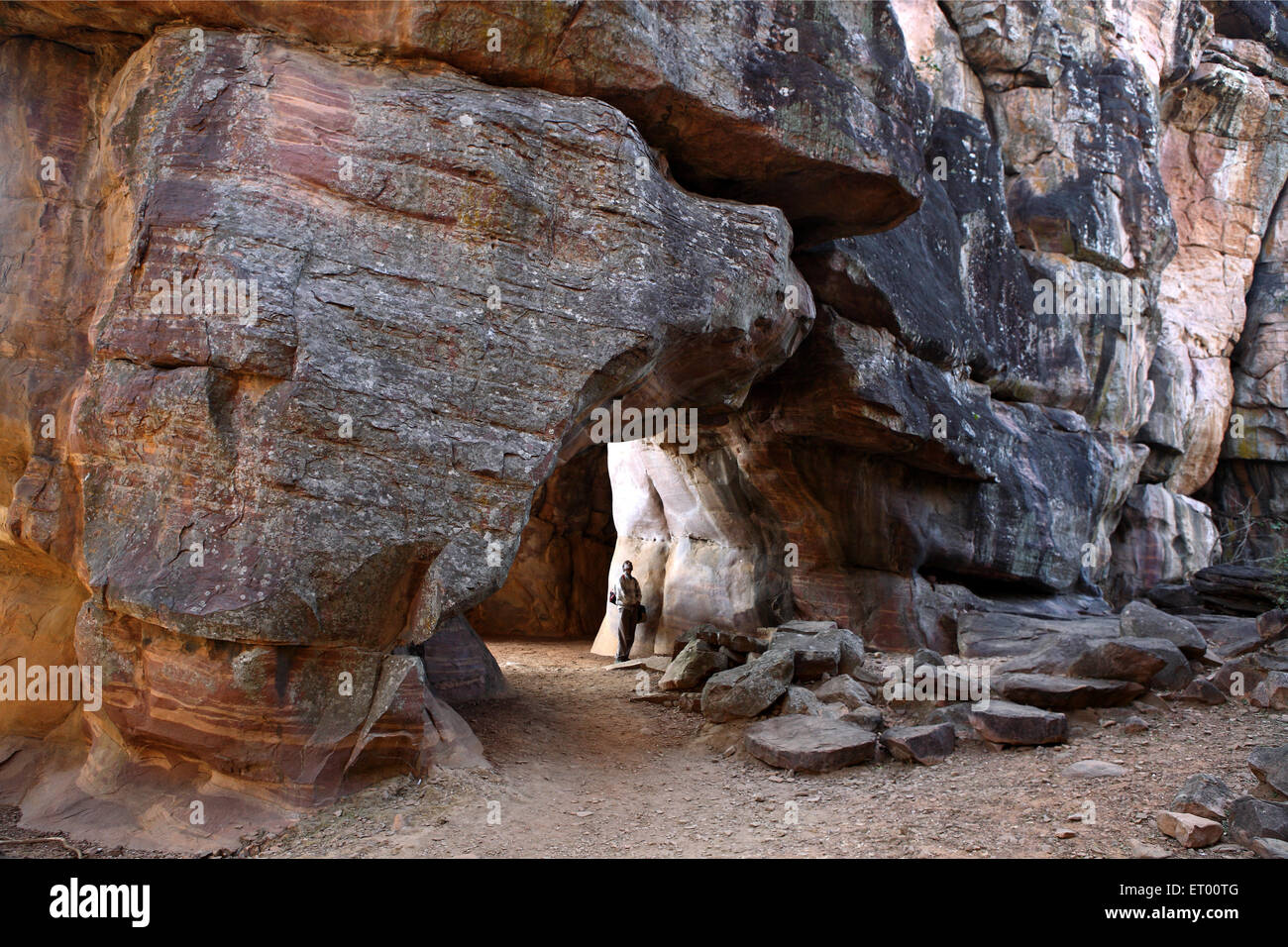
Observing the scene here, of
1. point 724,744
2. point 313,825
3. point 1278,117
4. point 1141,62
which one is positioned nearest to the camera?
point 313,825

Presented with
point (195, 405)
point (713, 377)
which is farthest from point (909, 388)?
point (195, 405)

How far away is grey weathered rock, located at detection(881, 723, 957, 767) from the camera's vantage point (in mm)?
6996

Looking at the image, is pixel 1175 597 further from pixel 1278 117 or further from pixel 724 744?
pixel 1278 117

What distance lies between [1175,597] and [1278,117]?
45.3 feet

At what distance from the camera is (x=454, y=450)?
6410 millimetres

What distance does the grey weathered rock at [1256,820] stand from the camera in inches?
191

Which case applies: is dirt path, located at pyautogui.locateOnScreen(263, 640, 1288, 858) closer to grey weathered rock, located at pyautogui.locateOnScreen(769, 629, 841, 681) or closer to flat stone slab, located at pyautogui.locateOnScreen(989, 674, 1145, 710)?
flat stone slab, located at pyautogui.locateOnScreen(989, 674, 1145, 710)

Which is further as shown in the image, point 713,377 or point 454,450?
point 713,377

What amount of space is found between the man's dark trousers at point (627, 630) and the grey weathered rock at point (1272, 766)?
8327 mm

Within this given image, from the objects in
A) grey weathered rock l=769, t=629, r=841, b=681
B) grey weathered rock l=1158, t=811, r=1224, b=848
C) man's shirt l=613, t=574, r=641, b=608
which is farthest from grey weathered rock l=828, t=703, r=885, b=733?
man's shirt l=613, t=574, r=641, b=608

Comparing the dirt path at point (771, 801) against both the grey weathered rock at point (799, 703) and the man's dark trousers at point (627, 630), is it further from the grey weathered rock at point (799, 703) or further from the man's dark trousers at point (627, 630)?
the man's dark trousers at point (627, 630)

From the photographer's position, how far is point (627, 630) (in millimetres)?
13062

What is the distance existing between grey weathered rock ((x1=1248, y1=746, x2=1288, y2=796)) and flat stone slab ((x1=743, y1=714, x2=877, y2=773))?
8.53 ft

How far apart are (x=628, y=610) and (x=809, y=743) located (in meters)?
5.99
